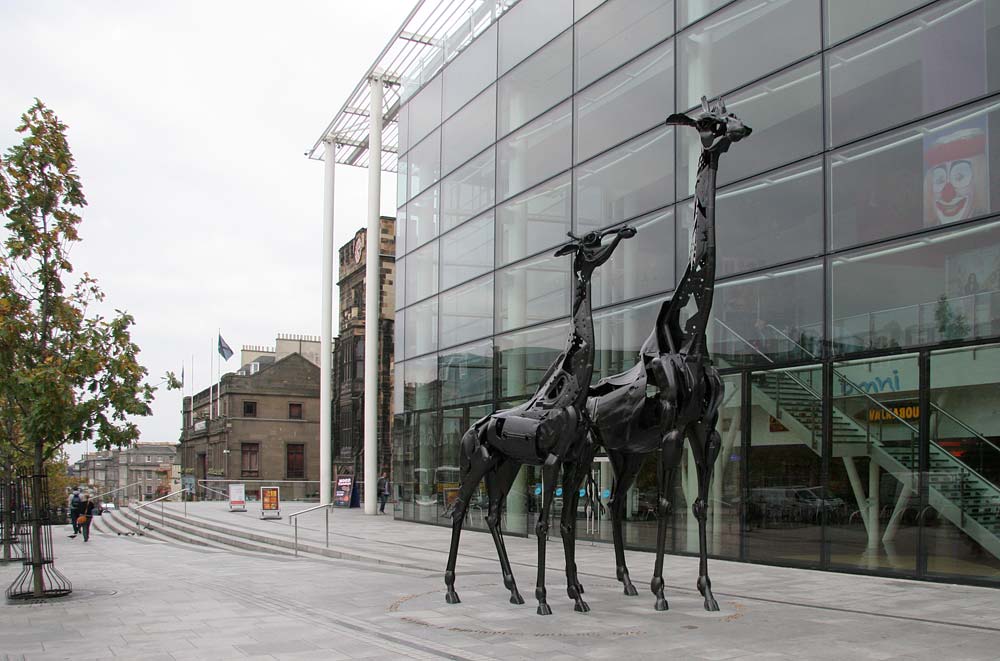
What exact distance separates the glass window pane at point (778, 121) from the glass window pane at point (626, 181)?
1.17 metres

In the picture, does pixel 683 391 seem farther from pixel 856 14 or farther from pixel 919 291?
pixel 856 14

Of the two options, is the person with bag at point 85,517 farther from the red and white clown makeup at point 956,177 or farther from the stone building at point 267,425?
the stone building at point 267,425

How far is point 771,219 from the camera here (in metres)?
16.8

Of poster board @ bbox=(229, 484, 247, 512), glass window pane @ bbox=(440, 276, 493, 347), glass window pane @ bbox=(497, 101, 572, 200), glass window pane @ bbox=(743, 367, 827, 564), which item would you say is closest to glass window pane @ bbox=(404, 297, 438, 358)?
glass window pane @ bbox=(440, 276, 493, 347)

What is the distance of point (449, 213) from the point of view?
1123 inches

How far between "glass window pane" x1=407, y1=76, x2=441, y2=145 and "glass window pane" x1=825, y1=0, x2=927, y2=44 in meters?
15.9

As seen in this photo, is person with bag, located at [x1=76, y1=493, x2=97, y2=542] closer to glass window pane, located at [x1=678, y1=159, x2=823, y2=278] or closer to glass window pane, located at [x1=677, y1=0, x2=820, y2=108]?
glass window pane, located at [x1=678, y1=159, x2=823, y2=278]

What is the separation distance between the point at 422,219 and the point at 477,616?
2087 cm

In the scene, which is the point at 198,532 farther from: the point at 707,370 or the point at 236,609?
the point at 707,370

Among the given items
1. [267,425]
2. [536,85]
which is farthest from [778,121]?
[267,425]

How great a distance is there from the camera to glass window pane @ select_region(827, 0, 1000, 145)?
45.2 feet

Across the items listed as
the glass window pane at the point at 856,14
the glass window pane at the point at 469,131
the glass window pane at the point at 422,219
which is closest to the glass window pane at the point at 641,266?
the glass window pane at the point at 856,14

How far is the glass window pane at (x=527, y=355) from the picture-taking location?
2286 centimetres

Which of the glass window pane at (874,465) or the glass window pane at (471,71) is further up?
the glass window pane at (471,71)
